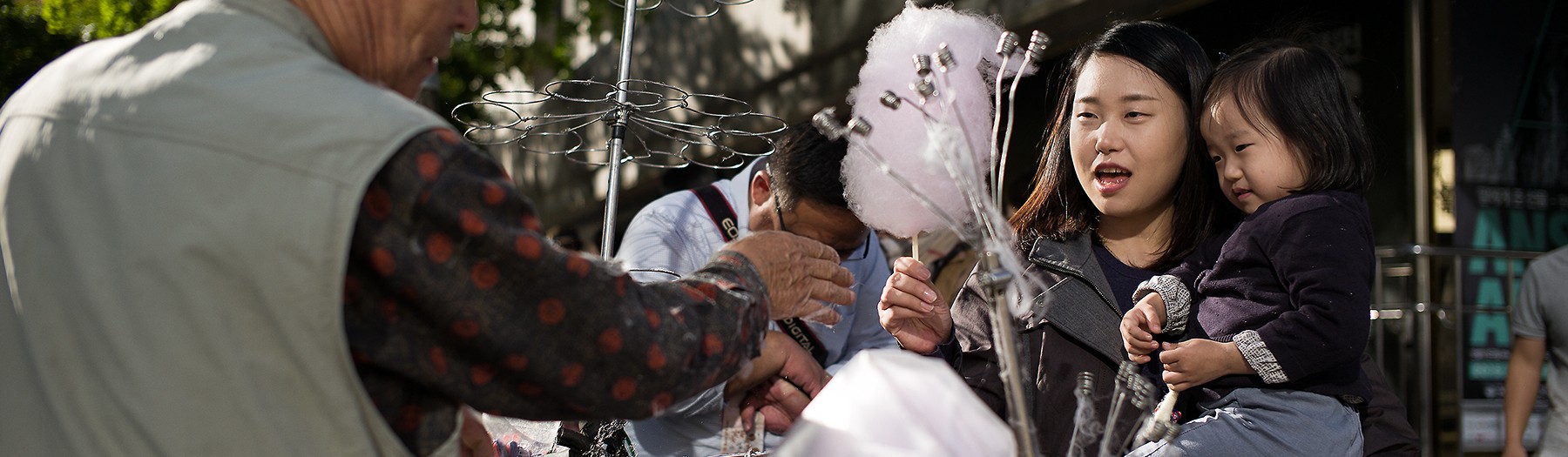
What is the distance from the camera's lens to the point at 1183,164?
7.09 ft

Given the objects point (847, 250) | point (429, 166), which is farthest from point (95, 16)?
point (429, 166)

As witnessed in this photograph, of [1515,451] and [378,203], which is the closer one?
[378,203]

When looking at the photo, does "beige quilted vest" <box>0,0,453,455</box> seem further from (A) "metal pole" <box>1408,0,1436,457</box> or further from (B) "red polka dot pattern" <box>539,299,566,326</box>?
(A) "metal pole" <box>1408,0,1436,457</box>

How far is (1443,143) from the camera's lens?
17.1 feet

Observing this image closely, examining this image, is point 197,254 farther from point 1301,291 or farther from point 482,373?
point 1301,291

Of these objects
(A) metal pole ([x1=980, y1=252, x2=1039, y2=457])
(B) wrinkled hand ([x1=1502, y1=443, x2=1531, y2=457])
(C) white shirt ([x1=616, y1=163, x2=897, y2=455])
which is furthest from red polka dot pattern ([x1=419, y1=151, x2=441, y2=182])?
(B) wrinkled hand ([x1=1502, y1=443, x2=1531, y2=457])

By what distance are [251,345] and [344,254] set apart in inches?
6.2

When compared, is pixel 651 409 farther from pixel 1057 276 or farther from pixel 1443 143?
pixel 1443 143

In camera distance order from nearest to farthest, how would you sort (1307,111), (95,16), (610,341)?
(610,341), (1307,111), (95,16)

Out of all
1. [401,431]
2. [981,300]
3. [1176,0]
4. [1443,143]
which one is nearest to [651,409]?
[401,431]

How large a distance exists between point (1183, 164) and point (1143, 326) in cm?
36

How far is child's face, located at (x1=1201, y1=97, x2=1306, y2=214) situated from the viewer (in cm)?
203

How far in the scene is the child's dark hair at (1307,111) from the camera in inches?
79.7

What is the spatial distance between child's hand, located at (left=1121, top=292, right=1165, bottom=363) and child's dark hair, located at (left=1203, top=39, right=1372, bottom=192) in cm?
35
